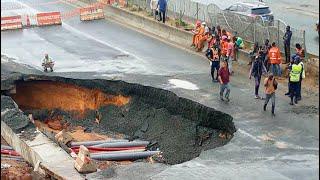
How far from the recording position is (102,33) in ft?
94.9

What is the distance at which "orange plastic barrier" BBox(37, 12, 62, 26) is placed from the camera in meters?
31.3

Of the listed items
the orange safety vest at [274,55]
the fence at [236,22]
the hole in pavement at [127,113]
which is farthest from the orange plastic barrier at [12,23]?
the orange safety vest at [274,55]

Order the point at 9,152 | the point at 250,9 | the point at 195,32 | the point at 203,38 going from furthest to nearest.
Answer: the point at 250,9 < the point at 195,32 < the point at 203,38 < the point at 9,152

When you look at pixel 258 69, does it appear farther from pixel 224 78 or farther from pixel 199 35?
pixel 199 35

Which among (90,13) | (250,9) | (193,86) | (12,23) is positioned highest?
(250,9)

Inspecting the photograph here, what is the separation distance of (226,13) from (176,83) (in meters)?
5.47

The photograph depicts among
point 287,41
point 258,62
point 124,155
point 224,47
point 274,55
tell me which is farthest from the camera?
point 224,47

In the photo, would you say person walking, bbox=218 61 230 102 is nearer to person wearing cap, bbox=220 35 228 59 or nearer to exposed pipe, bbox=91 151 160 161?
person wearing cap, bbox=220 35 228 59

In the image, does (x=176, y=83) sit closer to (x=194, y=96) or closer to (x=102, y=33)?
(x=194, y=96)

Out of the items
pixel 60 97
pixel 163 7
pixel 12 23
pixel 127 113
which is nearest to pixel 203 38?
pixel 163 7

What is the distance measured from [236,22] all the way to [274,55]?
4.32 metres

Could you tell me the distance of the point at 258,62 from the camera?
1911 centimetres

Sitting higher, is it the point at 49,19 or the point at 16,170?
the point at 49,19

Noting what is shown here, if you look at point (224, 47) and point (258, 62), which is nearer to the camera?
point (258, 62)
